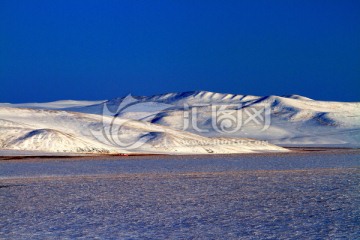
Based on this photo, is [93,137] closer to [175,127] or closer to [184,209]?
[175,127]

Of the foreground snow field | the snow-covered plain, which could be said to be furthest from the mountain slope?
the foreground snow field

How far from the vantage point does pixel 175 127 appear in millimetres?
92938

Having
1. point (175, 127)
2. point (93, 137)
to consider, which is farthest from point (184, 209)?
point (175, 127)

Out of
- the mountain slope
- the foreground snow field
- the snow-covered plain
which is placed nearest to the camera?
the foreground snow field

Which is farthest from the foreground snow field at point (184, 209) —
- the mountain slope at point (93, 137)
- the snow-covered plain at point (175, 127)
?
the snow-covered plain at point (175, 127)

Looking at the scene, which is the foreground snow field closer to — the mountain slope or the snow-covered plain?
the mountain slope

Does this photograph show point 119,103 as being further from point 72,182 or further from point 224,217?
point 224,217

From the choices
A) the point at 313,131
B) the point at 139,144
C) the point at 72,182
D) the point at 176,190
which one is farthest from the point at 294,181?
the point at 313,131

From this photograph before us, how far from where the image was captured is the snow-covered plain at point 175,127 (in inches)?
2072

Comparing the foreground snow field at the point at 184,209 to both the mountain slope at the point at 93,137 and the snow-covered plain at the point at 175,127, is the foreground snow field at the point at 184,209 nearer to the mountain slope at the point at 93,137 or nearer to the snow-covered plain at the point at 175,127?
the mountain slope at the point at 93,137

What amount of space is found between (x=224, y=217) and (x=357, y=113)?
9266cm

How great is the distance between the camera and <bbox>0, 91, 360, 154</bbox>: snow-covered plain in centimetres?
5262

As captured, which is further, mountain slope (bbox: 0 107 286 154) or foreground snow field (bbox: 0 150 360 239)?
mountain slope (bbox: 0 107 286 154)

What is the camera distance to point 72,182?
19672mm
